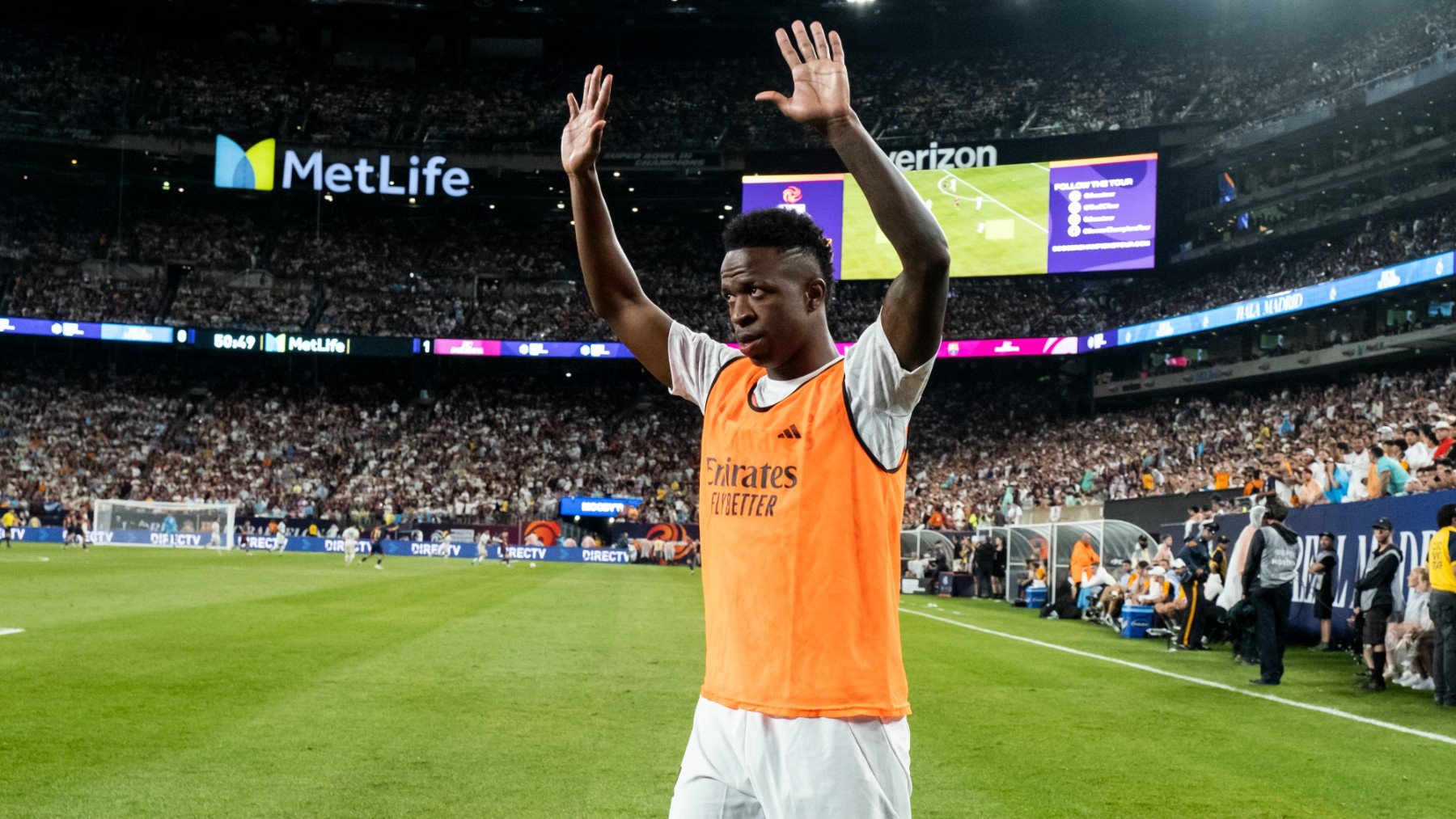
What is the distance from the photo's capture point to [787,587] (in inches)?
111

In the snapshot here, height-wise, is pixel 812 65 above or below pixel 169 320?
below

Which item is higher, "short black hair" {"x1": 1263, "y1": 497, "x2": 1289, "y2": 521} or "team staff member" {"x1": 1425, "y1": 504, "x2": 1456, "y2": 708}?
"short black hair" {"x1": 1263, "y1": 497, "x2": 1289, "y2": 521}

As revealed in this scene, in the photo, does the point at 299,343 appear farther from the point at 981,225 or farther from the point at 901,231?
the point at 901,231

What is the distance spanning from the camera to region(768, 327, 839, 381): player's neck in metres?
3.09

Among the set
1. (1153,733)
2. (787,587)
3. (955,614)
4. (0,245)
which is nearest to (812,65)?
(787,587)

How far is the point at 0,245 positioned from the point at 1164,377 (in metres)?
50.6

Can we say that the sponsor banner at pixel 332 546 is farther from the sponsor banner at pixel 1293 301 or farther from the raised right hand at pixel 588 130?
the raised right hand at pixel 588 130

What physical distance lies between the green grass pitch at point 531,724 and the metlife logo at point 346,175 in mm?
38265

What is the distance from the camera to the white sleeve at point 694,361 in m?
3.35

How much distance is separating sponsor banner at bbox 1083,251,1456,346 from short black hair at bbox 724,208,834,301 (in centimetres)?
3787

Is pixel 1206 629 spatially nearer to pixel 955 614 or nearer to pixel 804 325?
pixel 955 614

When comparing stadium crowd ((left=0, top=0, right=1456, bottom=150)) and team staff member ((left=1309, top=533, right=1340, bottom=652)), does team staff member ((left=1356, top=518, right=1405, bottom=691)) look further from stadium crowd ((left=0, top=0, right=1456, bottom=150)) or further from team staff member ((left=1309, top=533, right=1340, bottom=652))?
stadium crowd ((left=0, top=0, right=1456, bottom=150))

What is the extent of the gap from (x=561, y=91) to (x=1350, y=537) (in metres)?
48.8

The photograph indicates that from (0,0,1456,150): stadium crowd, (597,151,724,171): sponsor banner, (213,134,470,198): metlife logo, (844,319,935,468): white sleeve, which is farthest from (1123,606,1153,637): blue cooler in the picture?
(213,134,470,198): metlife logo
